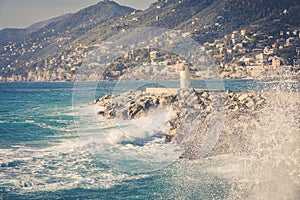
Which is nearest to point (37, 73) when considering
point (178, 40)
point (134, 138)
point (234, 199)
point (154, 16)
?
point (154, 16)

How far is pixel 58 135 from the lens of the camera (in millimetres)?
22516

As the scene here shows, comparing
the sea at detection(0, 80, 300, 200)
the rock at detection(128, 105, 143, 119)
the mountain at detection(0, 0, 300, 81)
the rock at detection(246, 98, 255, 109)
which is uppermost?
the mountain at detection(0, 0, 300, 81)

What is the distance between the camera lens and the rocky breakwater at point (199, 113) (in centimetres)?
1738

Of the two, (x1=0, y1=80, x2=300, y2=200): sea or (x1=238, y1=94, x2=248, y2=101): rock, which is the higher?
(x1=238, y1=94, x2=248, y2=101): rock

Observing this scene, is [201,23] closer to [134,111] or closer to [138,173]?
[134,111]

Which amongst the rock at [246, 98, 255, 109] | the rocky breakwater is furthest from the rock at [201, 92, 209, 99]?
the rock at [246, 98, 255, 109]

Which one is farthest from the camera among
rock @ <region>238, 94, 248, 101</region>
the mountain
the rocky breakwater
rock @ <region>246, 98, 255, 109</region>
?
the mountain

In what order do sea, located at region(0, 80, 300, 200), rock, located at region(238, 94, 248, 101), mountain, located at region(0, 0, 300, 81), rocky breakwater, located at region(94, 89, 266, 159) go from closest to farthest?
sea, located at region(0, 80, 300, 200) < rocky breakwater, located at region(94, 89, 266, 159) < rock, located at region(238, 94, 248, 101) < mountain, located at region(0, 0, 300, 81)

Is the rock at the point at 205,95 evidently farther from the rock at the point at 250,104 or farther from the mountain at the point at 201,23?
the mountain at the point at 201,23

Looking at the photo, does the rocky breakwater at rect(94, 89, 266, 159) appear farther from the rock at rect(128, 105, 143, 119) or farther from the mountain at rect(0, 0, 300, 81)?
the mountain at rect(0, 0, 300, 81)

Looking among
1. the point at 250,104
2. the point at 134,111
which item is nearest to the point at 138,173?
the point at 250,104

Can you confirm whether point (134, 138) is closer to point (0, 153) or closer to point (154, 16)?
point (0, 153)

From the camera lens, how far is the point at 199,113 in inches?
882

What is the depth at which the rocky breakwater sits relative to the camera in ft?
57.0
